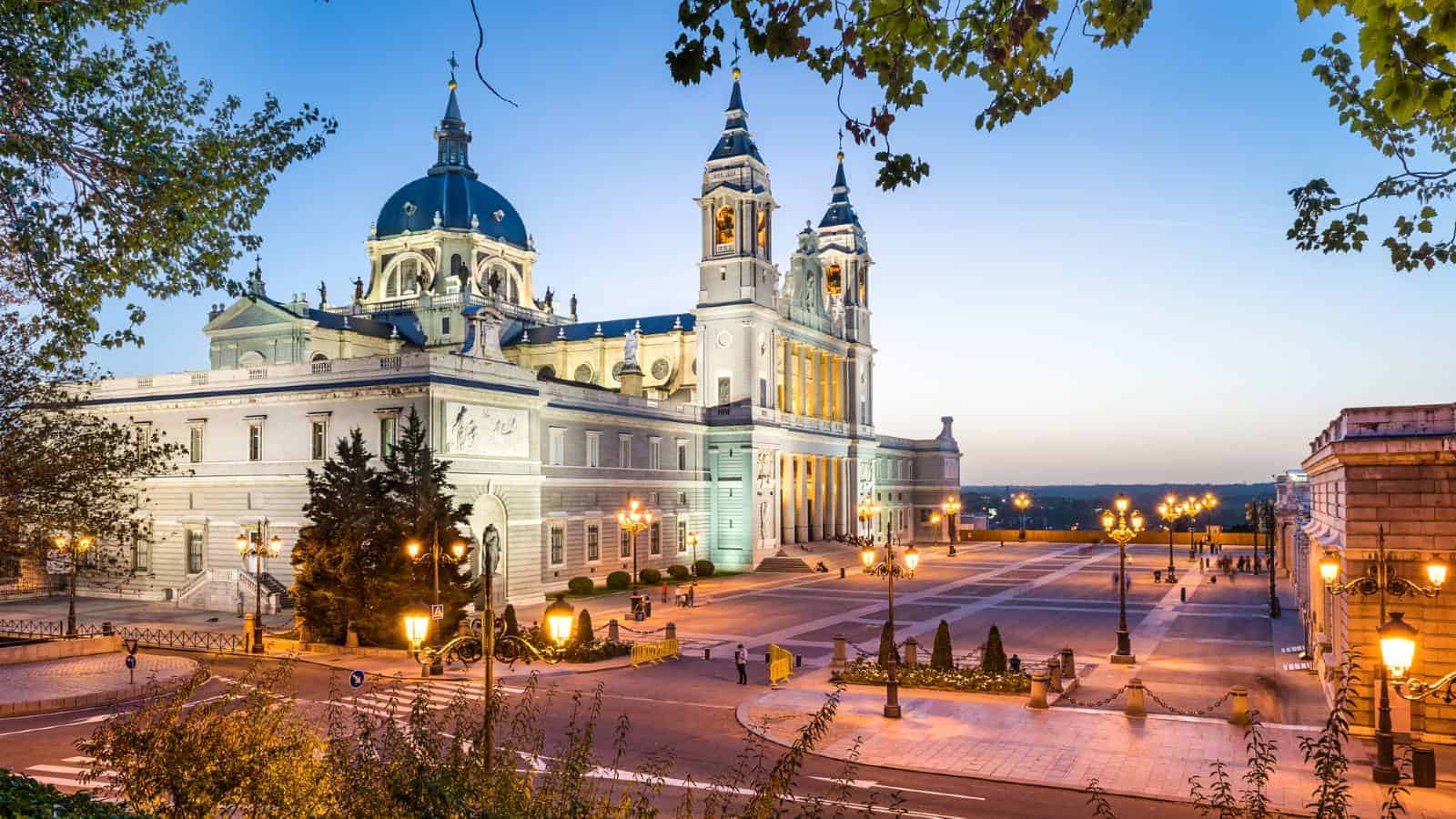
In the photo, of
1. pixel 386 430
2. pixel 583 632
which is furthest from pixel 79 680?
pixel 386 430

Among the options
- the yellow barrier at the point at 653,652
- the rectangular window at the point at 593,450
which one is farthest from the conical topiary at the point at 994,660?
the rectangular window at the point at 593,450

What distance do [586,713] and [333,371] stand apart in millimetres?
26114

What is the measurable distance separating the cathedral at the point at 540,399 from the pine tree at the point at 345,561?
7.57 metres

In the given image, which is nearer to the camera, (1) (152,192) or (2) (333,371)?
(1) (152,192)

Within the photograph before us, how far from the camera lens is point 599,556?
2331 inches

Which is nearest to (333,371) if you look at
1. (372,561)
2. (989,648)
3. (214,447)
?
(214,447)

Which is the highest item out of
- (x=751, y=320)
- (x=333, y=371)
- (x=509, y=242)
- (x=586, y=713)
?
(x=509, y=242)

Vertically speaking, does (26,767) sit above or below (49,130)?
below

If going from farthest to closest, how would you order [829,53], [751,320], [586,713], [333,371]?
[751,320] < [333,371] < [586,713] < [829,53]

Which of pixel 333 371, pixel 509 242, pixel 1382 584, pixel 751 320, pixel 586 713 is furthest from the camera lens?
pixel 509 242

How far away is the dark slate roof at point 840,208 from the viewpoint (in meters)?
95.7

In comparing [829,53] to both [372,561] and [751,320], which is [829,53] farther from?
[751,320]

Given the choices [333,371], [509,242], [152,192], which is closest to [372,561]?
[333,371]

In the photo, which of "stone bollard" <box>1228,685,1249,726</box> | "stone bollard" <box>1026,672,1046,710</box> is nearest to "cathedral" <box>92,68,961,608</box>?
"stone bollard" <box>1026,672,1046,710</box>
